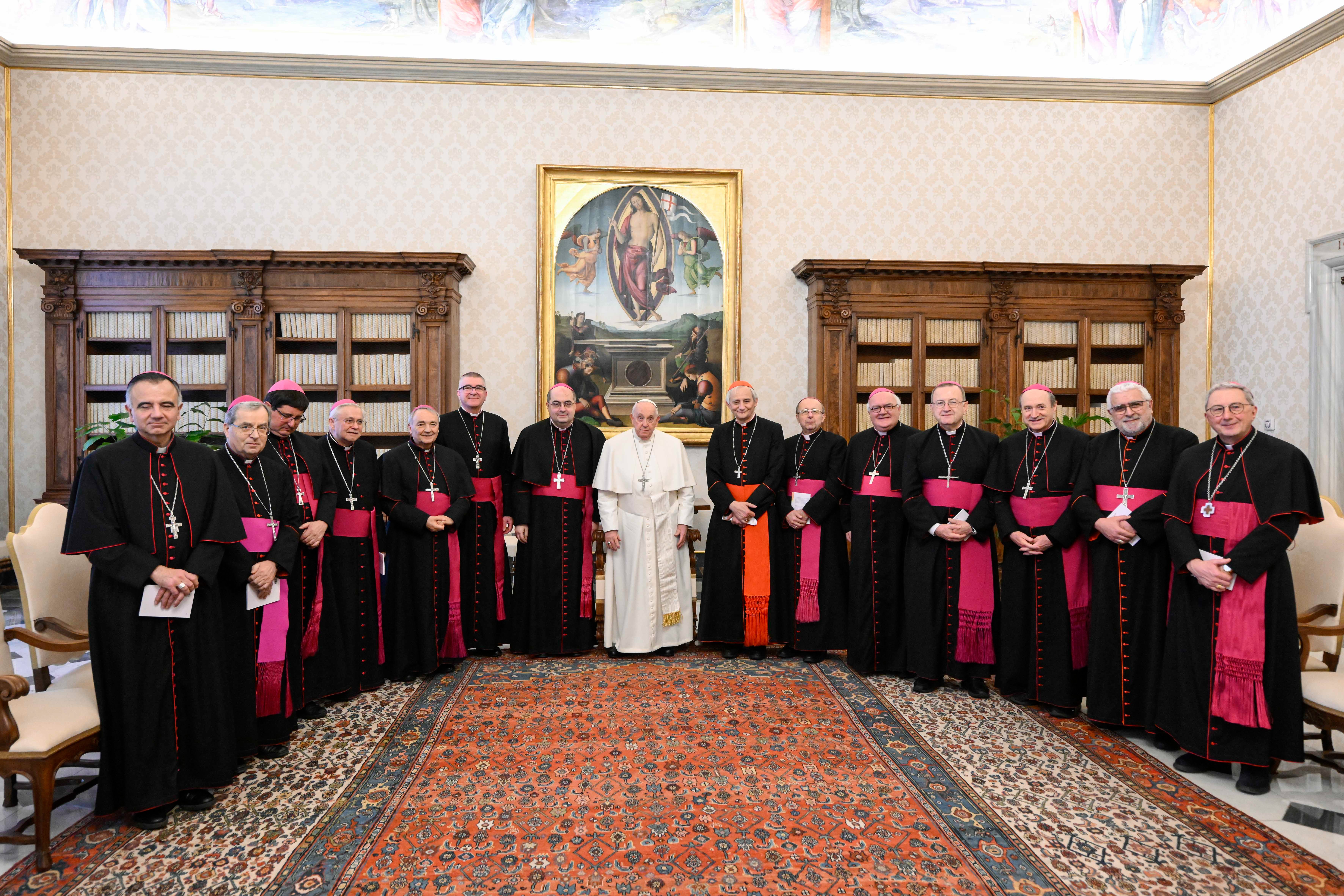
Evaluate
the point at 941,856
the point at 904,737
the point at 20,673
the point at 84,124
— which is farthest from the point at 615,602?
the point at 84,124

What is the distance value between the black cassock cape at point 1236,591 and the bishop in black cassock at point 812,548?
205 centimetres

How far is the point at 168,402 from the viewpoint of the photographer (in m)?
3.01

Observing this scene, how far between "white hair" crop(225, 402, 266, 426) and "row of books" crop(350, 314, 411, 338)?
11.3 ft

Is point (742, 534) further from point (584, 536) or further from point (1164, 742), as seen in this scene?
point (1164, 742)

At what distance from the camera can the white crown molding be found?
279 inches

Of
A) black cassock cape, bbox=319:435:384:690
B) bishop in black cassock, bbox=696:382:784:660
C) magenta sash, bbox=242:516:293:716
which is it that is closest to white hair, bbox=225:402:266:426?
magenta sash, bbox=242:516:293:716

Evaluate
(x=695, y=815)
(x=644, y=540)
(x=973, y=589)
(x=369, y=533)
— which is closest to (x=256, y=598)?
(x=369, y=533)

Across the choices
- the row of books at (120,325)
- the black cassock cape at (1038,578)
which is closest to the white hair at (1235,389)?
the black cassock cape at (1038,578)

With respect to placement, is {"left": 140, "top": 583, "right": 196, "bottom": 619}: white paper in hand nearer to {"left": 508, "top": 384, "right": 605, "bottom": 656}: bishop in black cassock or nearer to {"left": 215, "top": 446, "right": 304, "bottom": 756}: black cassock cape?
{"left": 215, "top": 446, "right": 304, "bottom": 756}: black cassock cape

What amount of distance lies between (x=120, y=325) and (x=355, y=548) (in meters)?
4.29

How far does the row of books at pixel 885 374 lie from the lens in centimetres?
731

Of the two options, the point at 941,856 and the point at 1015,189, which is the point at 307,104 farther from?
the point at 941,856

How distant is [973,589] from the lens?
4562 millimetres

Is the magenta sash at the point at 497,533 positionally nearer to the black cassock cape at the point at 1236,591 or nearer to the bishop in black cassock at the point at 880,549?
the bishop in black cassock at the point at 880,549
